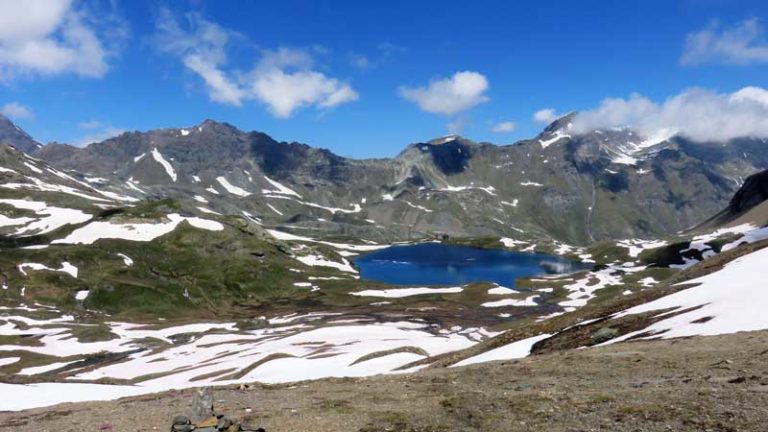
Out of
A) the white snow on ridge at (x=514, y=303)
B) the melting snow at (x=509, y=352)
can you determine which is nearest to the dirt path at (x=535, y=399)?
the melting snow at (x=509, y=352)

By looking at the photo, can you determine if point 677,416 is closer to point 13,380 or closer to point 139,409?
point 139,409

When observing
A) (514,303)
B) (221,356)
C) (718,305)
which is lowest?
(718,305)

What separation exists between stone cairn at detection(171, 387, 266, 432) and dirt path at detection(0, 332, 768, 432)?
5.85 feet

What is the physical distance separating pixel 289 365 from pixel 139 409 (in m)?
35.6

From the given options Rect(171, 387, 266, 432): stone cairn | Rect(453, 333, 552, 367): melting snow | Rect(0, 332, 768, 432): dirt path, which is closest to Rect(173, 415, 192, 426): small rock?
Rect(171, 387, 266, 432): stone cairn

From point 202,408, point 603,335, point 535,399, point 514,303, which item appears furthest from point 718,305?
point 514,303

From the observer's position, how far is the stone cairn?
2042 cm

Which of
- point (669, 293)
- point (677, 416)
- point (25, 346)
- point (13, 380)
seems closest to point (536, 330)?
point (669, 293)

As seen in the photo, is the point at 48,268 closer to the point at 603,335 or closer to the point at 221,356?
the point at 221,356

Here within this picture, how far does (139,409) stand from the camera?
97.8ft

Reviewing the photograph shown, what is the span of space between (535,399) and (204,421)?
1292 cm

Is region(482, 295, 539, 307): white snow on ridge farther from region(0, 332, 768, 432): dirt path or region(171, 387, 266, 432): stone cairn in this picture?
region(171, 387, 266, 432): stone cairn

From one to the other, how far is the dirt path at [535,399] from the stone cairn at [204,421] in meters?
1.78

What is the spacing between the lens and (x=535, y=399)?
23.0m
